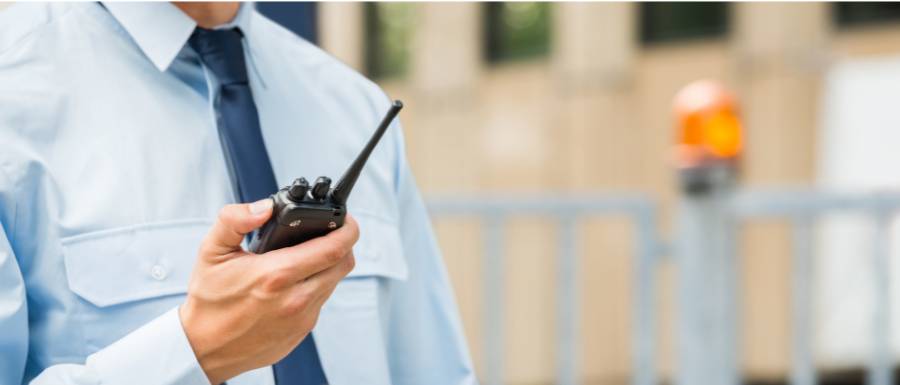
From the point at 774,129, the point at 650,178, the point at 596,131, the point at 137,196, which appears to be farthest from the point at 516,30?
the point at 137,196

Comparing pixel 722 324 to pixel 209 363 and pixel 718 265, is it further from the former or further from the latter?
pixel 209 363

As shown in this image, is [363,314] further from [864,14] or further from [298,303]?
[864,14]

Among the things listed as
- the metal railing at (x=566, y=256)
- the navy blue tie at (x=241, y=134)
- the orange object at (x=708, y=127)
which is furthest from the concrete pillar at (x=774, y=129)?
the navy blue tie at (x=241, y=134)

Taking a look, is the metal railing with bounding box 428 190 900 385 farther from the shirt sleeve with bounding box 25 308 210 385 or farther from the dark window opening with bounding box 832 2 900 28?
the shirt sleeve with bounding box 25 308 210 385

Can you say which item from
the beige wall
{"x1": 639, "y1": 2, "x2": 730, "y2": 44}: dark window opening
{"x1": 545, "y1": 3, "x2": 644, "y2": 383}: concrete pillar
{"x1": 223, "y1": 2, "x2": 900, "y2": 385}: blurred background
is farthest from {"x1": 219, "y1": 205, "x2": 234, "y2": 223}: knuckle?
{"x1": 545, "y1": 3, "x2": 644, "y2": 383}: concrete pillar

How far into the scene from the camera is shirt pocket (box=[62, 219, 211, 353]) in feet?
4.20

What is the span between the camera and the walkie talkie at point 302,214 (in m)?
1.15

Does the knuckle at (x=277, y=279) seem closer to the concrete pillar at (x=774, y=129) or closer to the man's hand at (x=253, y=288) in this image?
the man's hand at (x=253, y=288)

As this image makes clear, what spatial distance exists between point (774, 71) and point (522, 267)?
2.42m

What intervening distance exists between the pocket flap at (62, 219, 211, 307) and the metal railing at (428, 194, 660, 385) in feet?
9.46

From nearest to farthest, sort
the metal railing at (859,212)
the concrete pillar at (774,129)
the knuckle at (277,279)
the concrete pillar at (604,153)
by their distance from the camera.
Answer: the knuckle at (277,279) → the metal railing at (859,212) → the concrete pillar at (774,129) → the concrete pillar at (604,153)

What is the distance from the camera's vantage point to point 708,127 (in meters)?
3.50

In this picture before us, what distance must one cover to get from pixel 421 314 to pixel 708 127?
2.04m

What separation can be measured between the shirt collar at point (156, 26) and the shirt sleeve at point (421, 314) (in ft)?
1.21
